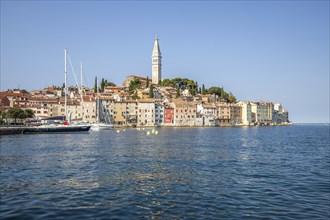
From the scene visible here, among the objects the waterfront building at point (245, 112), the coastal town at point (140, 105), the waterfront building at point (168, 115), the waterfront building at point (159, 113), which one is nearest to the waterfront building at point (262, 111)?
the coastal town at point (140, 105)

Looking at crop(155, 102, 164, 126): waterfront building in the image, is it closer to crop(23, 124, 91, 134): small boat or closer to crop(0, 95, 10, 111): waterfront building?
crop(0, 95, 10, 111): waterfront building

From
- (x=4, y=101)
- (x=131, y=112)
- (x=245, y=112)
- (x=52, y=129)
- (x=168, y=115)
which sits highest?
(x=4, y=101)

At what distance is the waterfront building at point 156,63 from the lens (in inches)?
7279

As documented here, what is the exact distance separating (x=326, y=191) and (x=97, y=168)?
12996mm

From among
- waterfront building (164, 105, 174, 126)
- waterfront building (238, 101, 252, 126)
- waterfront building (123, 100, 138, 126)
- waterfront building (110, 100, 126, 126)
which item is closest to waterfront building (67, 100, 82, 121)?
waterfront building (110, 100, 126, 126)

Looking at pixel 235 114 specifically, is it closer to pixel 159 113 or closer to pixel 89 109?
pixel 159 113

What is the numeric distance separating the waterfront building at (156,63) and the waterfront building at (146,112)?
65.4 metres

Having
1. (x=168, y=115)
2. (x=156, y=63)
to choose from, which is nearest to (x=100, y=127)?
(x=168, y=115)

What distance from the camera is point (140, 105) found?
119312 millimetres

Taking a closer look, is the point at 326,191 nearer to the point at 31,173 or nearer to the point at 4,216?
the point at 4,216

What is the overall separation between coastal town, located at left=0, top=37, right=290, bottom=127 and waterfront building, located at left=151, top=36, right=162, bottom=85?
650 inches

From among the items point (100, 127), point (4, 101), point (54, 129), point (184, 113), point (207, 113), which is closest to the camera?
point (54, 129)

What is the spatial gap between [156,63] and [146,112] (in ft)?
235

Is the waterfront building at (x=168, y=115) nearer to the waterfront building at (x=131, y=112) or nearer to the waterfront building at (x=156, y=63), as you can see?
the waterfront building at (x=131, y=112)
